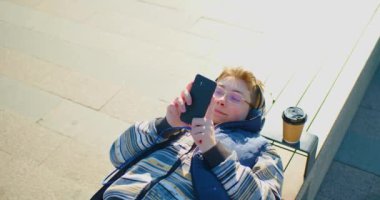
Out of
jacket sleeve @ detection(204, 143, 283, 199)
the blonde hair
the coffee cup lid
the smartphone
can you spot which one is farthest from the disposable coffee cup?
the smartphone

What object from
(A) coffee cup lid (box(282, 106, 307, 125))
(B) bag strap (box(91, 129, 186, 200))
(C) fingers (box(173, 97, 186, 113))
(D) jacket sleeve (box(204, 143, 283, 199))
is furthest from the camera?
(A) coffee cup lid (box(282, 106, 307, 125))

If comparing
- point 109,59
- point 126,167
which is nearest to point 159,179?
point 126,167

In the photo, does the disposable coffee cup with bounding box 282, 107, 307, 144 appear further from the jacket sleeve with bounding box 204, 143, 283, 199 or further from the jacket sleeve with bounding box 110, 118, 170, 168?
the jacket sleeve with bounding box 110, 118, 170, 168

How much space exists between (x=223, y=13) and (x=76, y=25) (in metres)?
1.66

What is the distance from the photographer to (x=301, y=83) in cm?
414

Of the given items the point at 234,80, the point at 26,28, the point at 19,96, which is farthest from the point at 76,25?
the point at 234,80

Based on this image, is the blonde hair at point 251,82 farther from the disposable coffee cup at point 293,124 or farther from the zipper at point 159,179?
the zipper at point 159,179

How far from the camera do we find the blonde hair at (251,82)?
2803mm

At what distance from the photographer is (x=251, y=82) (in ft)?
9.23

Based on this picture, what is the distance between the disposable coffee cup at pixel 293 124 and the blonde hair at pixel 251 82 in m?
0.21

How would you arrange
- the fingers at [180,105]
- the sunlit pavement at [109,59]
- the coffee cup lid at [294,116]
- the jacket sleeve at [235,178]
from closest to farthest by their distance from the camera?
the jacket sleeve at [235,178] < the fingers at [180,105] < the coffee cup lid at [294,116] < the sunlit pavement at [109,59]

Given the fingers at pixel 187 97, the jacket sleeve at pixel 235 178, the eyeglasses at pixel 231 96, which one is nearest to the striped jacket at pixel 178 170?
the jacket sleeve at pixel 235 178

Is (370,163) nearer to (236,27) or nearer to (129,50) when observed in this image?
(236,27)

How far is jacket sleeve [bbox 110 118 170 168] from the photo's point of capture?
8.98 ft
